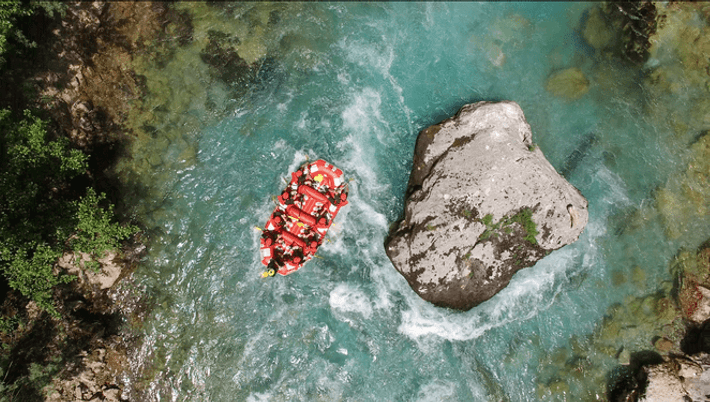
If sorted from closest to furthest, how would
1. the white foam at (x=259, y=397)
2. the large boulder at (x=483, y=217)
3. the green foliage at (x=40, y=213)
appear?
the green foliage at (x=40, y=213) → the large boulder at (x=483, y=217) → the white foam at (x=259, y=397)

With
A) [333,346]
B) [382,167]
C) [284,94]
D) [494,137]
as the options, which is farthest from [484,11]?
[333,346]

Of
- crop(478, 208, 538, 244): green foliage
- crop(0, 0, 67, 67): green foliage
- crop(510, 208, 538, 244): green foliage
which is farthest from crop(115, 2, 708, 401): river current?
crop(0, 0, 67, 67): green foliage

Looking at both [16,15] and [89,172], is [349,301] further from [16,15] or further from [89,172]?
[16,15]

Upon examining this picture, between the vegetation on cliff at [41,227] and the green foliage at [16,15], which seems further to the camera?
the green foliage at [16,15]

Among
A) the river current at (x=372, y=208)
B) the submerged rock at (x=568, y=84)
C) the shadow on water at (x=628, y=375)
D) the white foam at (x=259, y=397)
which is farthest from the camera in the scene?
the submerged rock at (x=568, y=84)

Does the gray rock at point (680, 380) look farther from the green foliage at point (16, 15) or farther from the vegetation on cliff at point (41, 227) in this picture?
the green foliage at point (16, 15)

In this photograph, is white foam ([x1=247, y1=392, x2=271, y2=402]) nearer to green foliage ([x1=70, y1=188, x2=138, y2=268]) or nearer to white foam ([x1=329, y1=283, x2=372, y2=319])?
white foam ([x1=329, y1=283, x2=372, y2=319])

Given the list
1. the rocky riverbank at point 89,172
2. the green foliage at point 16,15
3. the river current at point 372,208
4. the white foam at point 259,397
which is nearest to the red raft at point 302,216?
the river current at point 372,208
